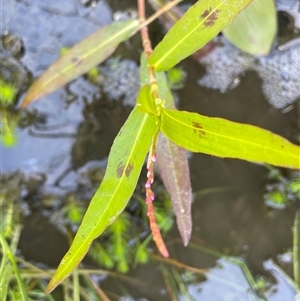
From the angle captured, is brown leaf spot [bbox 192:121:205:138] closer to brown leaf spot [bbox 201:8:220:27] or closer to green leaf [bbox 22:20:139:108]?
brown leaf spot [bbox 201:8:220:27]

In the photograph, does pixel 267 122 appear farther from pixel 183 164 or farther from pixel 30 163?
pixel 30 163

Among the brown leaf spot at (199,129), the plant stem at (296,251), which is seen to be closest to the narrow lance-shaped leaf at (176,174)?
the brown leaf spot at (199,129)

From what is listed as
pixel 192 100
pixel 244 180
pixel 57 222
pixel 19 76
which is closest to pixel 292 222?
pixel 244 180

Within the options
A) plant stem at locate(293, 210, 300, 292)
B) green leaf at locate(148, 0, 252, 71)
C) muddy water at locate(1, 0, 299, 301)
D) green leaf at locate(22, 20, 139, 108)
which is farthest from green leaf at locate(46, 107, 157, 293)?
plant stem at locate(293, 210, 300, 292)

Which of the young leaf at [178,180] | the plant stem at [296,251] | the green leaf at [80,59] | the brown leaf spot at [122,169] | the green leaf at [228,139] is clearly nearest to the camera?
the green leaf at [228,139]

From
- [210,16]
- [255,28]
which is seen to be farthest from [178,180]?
[255,28]

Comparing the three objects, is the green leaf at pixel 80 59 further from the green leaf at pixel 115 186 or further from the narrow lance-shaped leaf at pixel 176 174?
the green leaf at pixel 115 186
